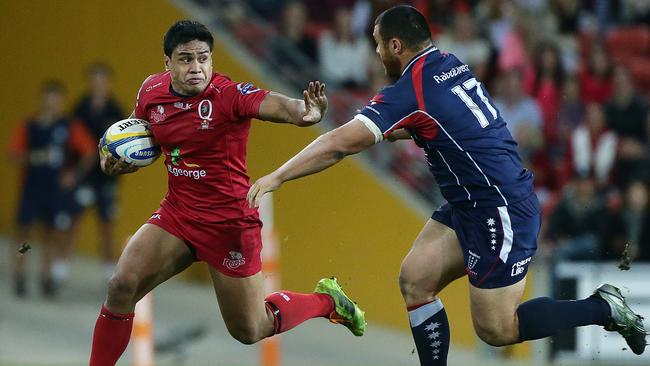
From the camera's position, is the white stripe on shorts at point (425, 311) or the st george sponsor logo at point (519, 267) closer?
the st george sponsor logo at point (519, 267)

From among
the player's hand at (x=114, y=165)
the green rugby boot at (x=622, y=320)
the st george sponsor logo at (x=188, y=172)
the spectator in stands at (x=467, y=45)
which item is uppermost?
the spectator in stands at (x=467, y=45)

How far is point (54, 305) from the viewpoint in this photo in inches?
561

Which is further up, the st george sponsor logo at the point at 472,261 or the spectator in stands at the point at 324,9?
the spectator in stands at the point at 324,9

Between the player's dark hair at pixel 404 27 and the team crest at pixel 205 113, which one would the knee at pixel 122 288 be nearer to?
the team crest at pixel 205 113

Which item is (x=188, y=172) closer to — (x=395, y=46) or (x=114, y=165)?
(x=114, y=165)

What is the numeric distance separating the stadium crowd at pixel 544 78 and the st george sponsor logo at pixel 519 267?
4432 millimetres

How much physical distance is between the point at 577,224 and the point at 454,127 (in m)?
5.13

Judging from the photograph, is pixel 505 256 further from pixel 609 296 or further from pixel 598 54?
pixel 598 54

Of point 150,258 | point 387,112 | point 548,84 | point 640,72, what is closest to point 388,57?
point 387,112

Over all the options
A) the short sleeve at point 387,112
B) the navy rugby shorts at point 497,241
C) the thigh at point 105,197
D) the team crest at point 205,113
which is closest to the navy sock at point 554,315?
the navy rugby shorts at point 497,241

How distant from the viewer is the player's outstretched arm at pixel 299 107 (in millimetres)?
7359

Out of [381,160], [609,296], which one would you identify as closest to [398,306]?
[381,160]

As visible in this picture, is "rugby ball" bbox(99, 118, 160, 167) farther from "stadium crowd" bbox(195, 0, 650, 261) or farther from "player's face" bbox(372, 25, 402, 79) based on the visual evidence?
"stadium crowd" bbox(195, 0, 650, 261)

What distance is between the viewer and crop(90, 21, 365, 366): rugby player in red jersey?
7.72m
